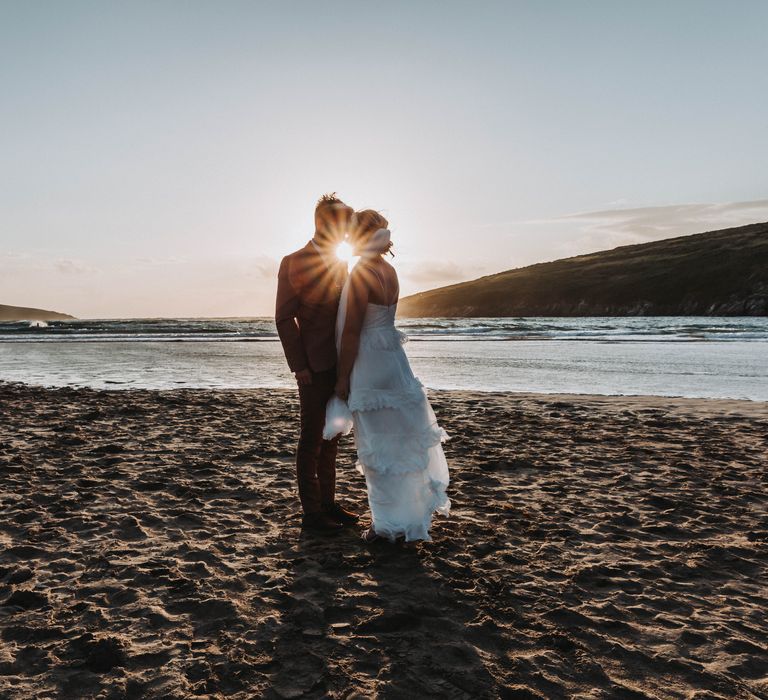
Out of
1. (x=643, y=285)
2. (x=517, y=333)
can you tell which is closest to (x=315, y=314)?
(x=517, y=333)

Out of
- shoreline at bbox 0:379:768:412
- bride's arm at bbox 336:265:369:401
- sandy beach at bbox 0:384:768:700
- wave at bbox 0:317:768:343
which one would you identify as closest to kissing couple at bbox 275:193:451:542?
bride's arm at bbox 336:265:369:401

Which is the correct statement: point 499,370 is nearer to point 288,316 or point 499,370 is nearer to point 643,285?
point 288,316

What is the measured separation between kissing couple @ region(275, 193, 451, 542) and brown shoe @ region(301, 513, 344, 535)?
368 millimetres

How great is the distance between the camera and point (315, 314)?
15.0ft

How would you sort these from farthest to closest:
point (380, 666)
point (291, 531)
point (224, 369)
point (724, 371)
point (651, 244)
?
point (651, 244) < point (224, 369) < point (724, 371) < point (291, 531) < point (380, 666)

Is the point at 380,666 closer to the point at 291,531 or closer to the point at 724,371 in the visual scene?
the point at 291,531

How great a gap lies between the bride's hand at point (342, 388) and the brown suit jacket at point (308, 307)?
0.19 meters

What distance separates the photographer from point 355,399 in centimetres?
445

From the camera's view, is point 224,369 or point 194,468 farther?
point 224,369

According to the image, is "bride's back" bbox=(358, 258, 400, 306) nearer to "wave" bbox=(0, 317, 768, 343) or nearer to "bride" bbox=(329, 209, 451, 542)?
"bride" bbox=(329, 209, 451, 542)

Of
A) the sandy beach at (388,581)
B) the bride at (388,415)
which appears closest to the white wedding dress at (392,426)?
the bride at (388,415)

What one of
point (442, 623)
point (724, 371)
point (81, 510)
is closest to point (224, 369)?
point (81, 510)

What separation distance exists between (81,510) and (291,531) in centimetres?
203

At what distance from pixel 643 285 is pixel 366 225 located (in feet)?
347
